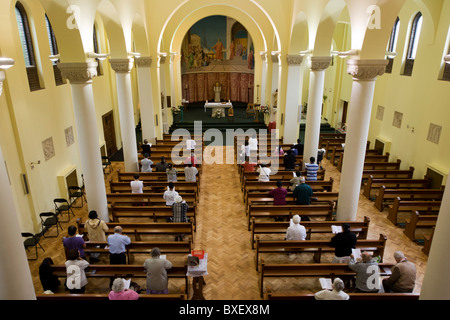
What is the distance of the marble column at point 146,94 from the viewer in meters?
13.9

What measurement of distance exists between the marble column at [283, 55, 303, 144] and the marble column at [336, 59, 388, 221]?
6.46 meters

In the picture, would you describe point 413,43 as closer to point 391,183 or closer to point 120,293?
point 391,183

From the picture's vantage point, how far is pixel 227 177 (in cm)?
1310

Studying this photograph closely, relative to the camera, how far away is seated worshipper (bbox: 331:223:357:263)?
640 cm

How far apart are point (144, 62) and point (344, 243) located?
11.3 m

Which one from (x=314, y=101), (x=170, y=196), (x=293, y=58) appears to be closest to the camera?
(x=170, y=196)

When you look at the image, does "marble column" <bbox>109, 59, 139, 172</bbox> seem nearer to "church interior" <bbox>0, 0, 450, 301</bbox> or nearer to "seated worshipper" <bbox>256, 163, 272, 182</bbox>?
"church interior" <bbox>0, 0, 450, 301</bbox>

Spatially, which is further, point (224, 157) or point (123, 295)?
point (224, 157)

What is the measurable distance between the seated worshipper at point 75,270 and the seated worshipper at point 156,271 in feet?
4.20

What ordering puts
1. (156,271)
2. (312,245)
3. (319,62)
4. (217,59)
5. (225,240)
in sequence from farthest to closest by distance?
(217,59) → (319,62) → (225,240) → (312,245) → (156,271)

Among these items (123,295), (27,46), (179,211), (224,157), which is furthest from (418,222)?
(27,46)

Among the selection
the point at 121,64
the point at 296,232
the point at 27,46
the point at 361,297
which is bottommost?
the point at 361,297

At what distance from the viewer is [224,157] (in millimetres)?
15617

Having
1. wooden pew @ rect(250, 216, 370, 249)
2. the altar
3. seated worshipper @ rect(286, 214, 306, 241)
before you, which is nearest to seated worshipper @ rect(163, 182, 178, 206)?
wooden pew @ rect(250, 216, 370, 249)
